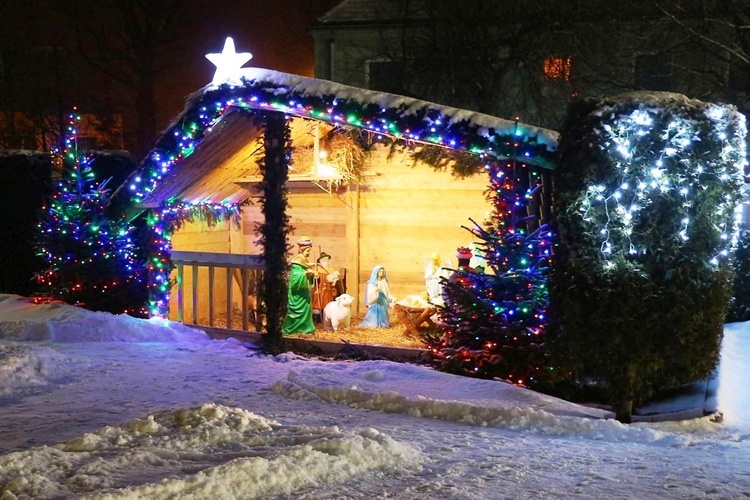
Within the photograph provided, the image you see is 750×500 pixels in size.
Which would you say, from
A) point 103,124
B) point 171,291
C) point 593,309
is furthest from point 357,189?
point 103,124

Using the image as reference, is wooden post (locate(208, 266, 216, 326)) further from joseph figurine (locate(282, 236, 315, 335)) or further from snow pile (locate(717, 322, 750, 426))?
snow pile (locate(717, 322, 750, 426))

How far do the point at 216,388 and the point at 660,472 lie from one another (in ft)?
15.8

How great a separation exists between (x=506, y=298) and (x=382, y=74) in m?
14.0

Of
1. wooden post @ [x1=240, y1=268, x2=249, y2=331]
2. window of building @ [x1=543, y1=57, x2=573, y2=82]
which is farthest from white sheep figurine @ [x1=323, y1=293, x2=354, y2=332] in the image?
window of building @ [x1=543, y1=57, x2=573, y2=82]

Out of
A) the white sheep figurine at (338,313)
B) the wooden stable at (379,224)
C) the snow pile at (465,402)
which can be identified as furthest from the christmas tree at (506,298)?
the wooden stable at (379,224)

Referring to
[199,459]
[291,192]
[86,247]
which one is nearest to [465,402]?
[199,459]

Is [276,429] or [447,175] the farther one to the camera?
[447,175]

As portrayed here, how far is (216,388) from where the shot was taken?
26.1 ft

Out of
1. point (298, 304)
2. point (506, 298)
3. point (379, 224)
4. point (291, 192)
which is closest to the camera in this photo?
point (506, 298)

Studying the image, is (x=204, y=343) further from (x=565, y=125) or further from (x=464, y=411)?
(x=565, y=125)

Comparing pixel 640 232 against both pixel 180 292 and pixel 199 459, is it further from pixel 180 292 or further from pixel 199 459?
pixel 180 292

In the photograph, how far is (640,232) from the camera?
22.5 ft

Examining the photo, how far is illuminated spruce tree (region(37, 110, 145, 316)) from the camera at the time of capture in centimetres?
1153

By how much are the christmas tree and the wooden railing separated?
3.25 metres
